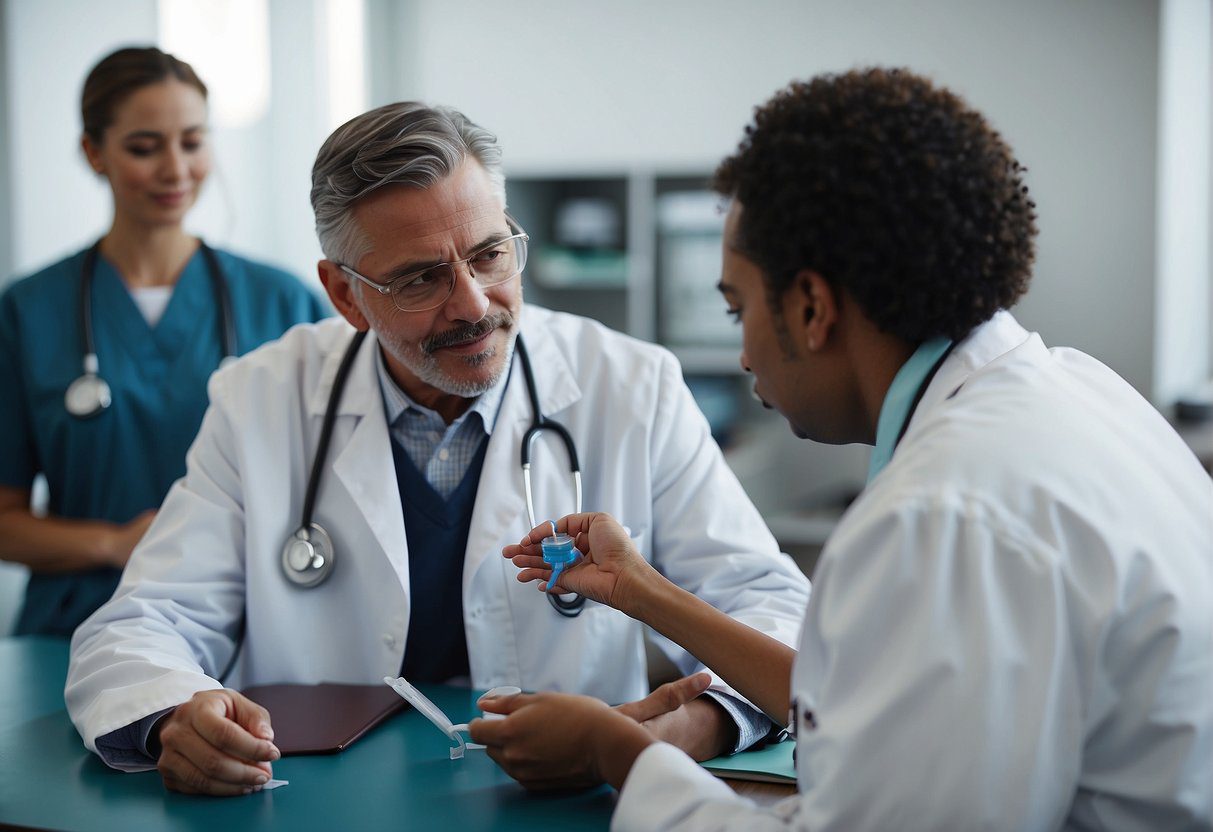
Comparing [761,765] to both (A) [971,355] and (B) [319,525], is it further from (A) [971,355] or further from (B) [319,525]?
(B) [319,525]

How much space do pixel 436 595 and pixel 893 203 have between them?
2.93 feet

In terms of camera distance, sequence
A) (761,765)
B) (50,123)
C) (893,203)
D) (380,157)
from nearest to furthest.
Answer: (893,203), (761,765), (380,157), (50,123)

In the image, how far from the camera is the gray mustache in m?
1.53

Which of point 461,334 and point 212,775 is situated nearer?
point 212,775

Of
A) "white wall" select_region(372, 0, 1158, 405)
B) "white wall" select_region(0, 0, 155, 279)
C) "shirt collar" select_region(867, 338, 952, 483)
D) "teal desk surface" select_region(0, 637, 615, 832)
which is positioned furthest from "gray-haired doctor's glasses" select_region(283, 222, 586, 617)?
"white wall" select_region(372, 0, 1158, 405)

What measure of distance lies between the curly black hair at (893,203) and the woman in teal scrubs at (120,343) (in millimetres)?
1481

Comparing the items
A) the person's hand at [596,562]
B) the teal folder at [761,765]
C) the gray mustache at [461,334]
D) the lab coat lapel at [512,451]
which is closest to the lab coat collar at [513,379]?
the lab coat lapel at [512,451]

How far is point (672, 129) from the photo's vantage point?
145 inches

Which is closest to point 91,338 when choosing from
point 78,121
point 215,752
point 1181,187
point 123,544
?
point 123,544

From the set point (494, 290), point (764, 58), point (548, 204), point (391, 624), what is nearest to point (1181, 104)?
point (764, 58)

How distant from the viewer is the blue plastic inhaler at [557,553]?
4.23 ft

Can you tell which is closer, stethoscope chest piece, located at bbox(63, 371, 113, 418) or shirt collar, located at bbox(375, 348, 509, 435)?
shirt collar, located at bbox(375, 348, 509, 435)

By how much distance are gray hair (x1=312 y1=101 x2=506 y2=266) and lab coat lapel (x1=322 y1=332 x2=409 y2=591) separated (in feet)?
0.64

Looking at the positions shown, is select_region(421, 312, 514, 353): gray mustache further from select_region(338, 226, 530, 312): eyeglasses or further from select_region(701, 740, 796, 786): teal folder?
select_region(701, 740, 796, 786): teal folder
